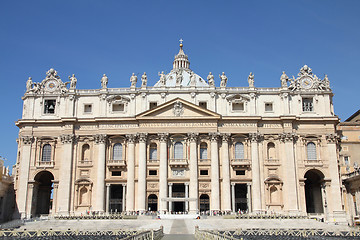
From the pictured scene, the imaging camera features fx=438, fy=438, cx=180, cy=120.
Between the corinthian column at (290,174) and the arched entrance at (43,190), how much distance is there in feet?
128

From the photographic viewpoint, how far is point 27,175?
70188mm

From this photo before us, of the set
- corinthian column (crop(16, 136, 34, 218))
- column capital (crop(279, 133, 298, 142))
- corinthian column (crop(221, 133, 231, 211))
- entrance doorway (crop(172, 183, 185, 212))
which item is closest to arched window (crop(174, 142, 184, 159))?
entrance doorway (crop(172, 183, 185, 212))

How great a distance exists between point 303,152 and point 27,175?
44.6 metres

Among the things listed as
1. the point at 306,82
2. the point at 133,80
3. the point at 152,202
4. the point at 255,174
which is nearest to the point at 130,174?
the point at 152,202

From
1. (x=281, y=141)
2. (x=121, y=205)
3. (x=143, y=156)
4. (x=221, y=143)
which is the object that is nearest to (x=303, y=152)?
(x=281, y=141)

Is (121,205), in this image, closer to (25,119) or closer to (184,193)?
(184,193)

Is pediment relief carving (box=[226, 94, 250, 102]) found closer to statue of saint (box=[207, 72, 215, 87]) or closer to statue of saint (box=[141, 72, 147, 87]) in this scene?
statue of saint (box=[207, 72, 215, 87])

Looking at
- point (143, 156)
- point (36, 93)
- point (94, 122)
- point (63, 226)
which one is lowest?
point (63, 226)

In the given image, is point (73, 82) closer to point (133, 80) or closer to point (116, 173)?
point (133, 80)

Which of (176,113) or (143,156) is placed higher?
(176,113)

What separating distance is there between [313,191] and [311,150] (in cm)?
775

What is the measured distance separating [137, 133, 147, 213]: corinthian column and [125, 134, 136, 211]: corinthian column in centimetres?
113

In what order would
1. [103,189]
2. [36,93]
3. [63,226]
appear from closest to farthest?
[63,226] → [103,189] → [36,93]

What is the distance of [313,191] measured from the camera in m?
74.3
